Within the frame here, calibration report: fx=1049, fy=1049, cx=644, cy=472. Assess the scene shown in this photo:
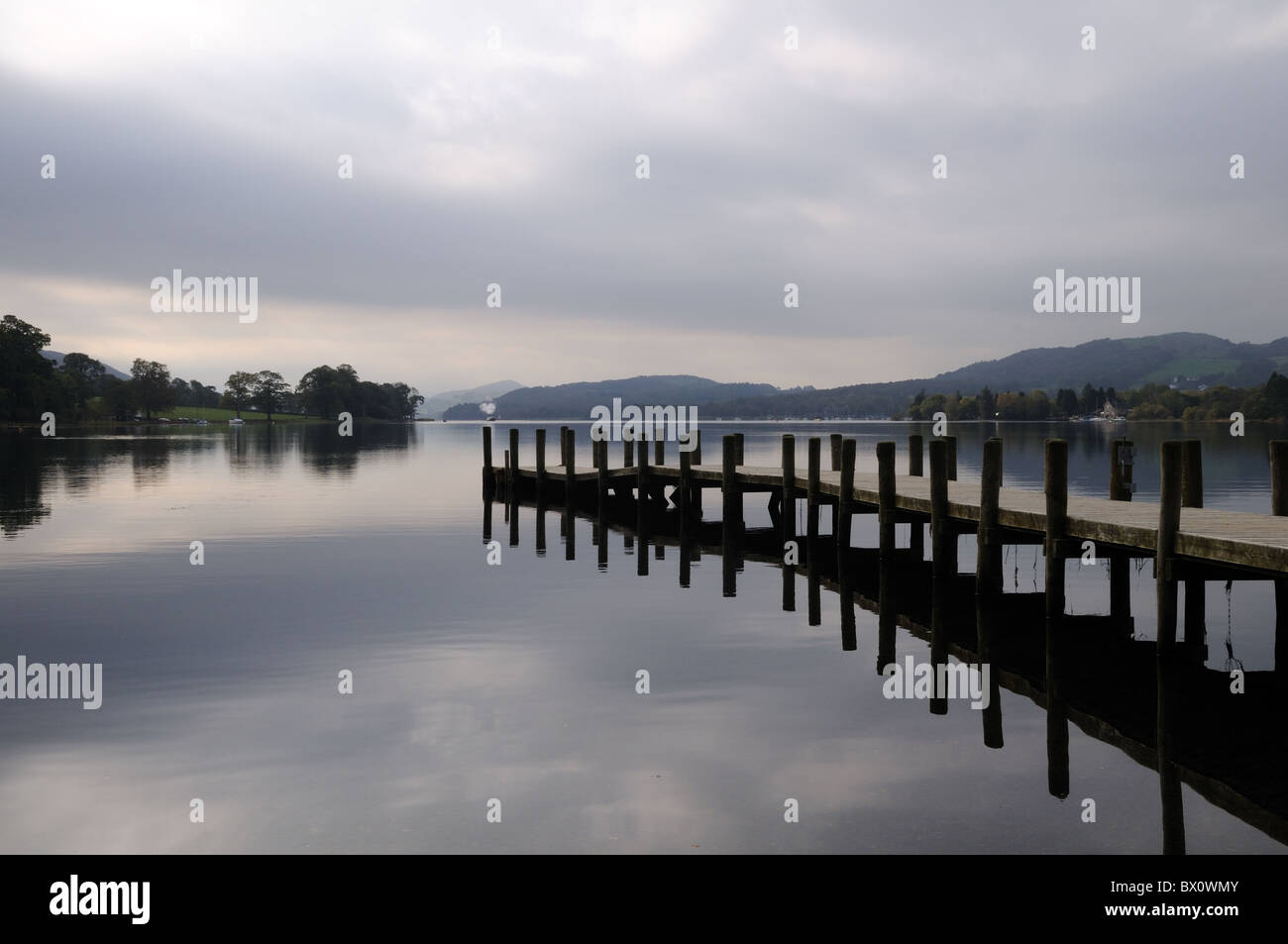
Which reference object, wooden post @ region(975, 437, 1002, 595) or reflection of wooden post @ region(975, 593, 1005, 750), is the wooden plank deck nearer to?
wooden post @ region(975, 437, 1002, 595)

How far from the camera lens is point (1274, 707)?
13.6 metres

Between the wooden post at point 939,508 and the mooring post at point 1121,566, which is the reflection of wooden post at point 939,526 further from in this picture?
the mooring post at point 1121,566

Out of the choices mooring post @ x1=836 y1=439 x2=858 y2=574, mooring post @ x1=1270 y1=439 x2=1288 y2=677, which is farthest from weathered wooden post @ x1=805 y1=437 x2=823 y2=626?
mooring post @ x1=1270 y1=439 x2=1288 y2=677

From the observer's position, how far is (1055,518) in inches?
680

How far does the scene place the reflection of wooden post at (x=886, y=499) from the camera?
24.0 meters

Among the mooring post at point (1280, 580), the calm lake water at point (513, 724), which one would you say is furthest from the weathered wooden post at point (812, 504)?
the mooring post at point (1280, 580)

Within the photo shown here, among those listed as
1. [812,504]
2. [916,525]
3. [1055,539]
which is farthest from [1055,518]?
[812,504]

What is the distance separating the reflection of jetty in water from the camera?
38.4 feet

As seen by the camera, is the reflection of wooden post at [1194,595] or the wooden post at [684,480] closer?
the reflection of wooden post at [1194,595]

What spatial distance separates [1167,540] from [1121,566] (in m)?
5.91

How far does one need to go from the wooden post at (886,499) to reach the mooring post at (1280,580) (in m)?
7.54

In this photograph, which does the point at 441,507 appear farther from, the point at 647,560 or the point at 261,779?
the point at 261,779

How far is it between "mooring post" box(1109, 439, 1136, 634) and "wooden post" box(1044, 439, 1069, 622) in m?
1.97
